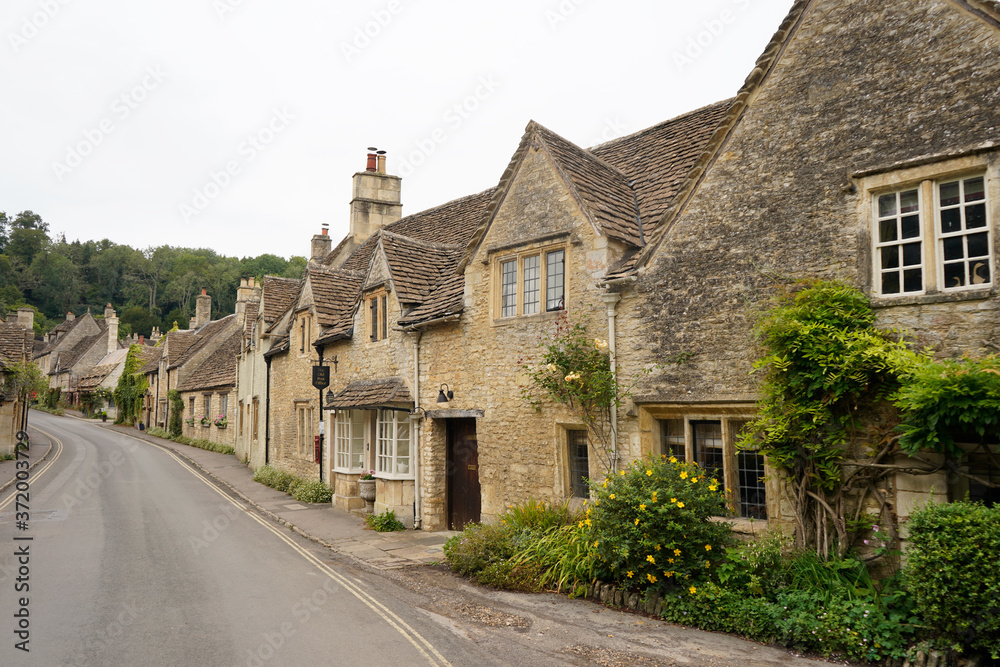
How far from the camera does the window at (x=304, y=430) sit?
21109 mm

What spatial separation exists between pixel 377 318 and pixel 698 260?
9.58 meters

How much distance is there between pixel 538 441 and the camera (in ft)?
38.5

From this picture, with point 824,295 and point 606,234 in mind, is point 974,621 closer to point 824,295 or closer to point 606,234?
point 824,295

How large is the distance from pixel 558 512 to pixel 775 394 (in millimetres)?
4385

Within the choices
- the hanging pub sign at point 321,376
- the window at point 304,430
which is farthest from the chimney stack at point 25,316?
the hanging pub sign at point 321,376

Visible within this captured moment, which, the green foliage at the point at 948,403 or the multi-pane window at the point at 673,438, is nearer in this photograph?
the green foliage at the point at 948,403

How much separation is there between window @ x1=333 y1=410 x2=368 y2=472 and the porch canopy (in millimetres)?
844

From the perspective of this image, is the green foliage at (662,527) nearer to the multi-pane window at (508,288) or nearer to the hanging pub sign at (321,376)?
the multi-pane window at (508,288)

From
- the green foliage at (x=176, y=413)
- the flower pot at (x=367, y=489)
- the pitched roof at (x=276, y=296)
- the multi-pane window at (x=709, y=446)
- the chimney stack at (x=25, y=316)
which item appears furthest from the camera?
the chimney stack at (x=25, y=316)

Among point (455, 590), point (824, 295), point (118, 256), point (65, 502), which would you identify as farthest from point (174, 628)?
point (118, 256)

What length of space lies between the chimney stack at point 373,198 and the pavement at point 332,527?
11.0 meters

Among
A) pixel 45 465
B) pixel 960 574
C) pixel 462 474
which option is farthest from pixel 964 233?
pixel 45 465

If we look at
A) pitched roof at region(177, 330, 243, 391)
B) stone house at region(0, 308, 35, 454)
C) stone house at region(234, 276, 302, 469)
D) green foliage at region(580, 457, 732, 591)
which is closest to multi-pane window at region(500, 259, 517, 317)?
green foliage at region(580, 457, 732, 591)

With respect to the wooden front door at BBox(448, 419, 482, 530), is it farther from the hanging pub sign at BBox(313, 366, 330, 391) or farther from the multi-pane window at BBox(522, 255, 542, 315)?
the hanging pub sign at BBox(313, 366, 330, 391)
